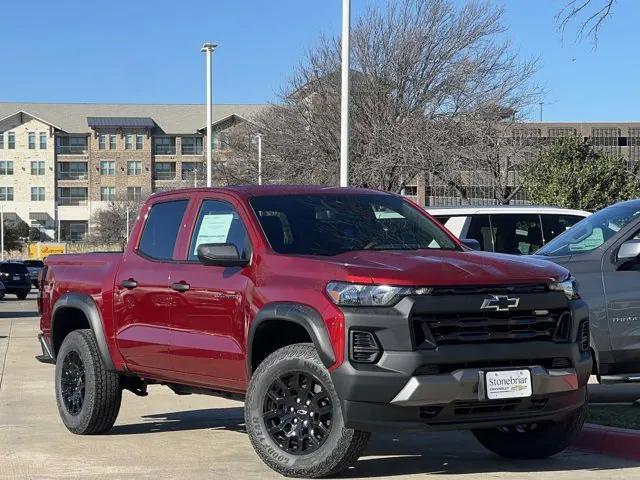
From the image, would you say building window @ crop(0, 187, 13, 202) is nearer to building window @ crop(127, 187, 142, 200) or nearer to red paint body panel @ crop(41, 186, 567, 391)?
building window @ crop(127, 187, 142, 200)

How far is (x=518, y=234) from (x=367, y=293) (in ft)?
27.4

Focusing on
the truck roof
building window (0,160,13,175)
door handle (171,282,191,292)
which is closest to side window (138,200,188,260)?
the truck roof

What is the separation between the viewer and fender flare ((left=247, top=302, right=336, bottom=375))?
662 cm

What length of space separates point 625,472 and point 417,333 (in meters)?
2.04

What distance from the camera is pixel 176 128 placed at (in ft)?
364

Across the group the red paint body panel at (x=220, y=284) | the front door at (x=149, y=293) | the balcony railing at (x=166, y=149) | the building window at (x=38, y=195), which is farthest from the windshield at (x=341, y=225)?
the building window at (x=38, y=195)

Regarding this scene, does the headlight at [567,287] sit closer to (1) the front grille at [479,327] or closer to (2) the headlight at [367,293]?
(1) the front grille at [479,327]

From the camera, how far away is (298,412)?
274 inches

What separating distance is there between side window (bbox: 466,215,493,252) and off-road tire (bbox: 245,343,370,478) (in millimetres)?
7814

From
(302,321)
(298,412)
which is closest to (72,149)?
(298,412)

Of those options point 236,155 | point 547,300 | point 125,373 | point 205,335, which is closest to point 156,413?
point 125,373

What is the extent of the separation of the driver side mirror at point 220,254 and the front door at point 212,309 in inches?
4.7

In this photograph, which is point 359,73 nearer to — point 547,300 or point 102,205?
point 547,300

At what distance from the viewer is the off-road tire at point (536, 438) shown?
7.60 m
